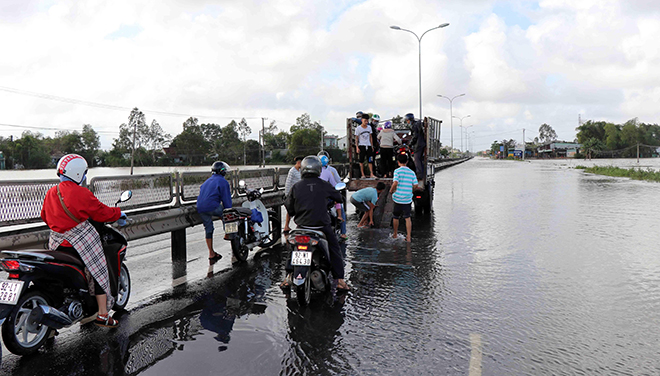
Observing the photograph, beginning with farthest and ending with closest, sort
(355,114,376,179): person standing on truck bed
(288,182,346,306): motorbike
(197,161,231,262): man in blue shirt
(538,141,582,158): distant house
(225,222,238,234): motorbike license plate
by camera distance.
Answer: (538,141,582,158): distant house < (355,114,376,179): person standing on truck bed < (197,161,231,262): man in blue shirt < (225,222,238,234): motorbike license plate < (288,182,346,306): motorbike

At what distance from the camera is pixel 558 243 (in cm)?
927

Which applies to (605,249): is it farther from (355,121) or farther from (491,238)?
(355,121)

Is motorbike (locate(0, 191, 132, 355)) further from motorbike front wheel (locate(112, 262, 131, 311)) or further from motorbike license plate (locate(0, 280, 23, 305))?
motorbike front wheel (locate(112, 262, 131, 311))

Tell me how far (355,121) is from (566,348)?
433 inches

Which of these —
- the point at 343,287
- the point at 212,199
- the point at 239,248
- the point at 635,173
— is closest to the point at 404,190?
the point at 239,248

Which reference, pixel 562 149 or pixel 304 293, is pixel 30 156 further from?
pixel 562 149

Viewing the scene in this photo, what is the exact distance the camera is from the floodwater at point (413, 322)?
388 centimetres

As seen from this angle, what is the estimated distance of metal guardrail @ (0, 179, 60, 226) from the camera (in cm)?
546

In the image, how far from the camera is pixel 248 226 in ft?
26.8

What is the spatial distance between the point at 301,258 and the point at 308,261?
0.09 meters

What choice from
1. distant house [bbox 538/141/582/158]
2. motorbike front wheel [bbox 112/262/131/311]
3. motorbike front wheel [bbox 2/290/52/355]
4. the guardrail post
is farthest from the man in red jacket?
distant house [bbox 538/141/582/158]

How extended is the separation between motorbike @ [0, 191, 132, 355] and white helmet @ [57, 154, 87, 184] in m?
0.69

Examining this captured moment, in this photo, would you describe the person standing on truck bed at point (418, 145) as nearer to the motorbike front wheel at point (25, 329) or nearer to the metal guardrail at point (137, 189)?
the metal guardrail at point (137, 189)

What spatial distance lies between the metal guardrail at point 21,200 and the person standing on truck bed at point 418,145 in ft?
30.9
